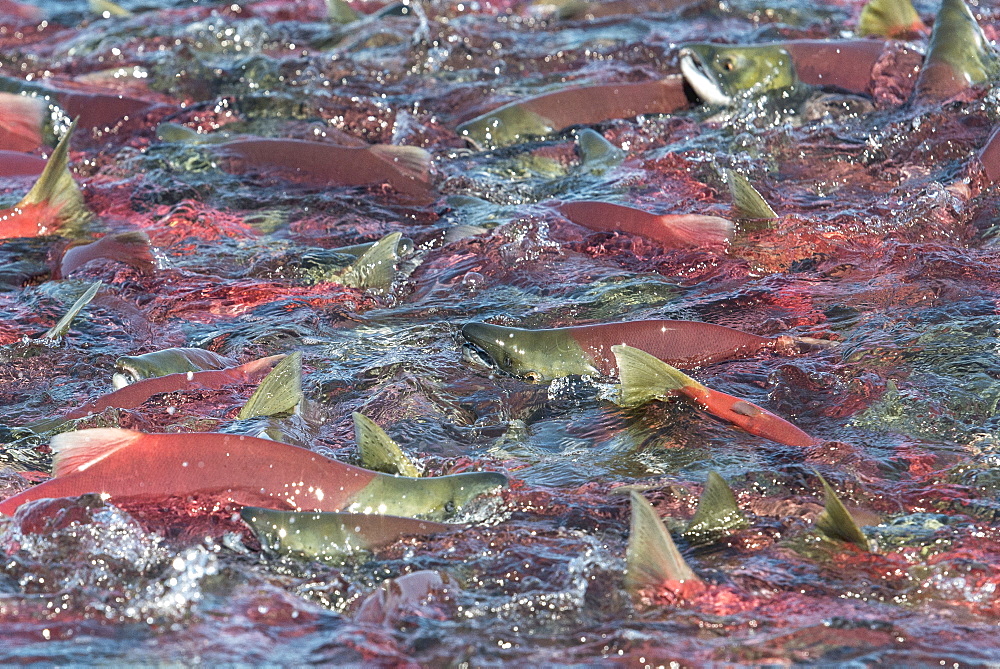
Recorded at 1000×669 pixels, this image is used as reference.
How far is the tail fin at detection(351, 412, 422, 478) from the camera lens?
2904mm

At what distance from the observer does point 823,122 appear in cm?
526

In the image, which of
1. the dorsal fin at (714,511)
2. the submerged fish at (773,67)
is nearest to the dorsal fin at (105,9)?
the submerged fish at (773,67)

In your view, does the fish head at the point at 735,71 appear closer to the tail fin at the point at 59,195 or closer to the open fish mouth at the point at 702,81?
the open fish mouth at the point at 702,81

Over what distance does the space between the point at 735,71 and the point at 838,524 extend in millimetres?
3393

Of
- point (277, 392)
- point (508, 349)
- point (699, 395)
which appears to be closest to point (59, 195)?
point (277, 392)

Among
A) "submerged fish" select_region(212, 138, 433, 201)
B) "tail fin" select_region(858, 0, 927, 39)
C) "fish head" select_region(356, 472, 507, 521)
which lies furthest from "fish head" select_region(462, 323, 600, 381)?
"tail fin" select_region(858, 0, 927, 39)

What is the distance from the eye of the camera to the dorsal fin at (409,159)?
15.9 feet

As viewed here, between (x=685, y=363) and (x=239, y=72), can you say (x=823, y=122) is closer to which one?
(x=685, y=363)

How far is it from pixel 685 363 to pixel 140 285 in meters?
2.04

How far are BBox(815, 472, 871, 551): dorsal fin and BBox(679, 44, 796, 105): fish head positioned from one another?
126 inches

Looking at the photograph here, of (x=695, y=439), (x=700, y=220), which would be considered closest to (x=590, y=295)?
(x=700, y=220)

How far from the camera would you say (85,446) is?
282 centimetres

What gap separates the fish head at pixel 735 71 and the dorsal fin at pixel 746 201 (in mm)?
1457

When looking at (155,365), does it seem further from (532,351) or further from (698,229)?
(698,229)
